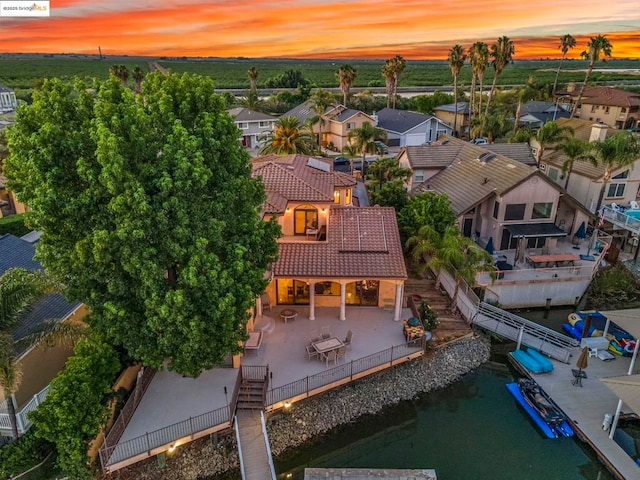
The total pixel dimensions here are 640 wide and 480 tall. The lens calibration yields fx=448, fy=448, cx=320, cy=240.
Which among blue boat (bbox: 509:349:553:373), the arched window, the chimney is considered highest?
the chimney

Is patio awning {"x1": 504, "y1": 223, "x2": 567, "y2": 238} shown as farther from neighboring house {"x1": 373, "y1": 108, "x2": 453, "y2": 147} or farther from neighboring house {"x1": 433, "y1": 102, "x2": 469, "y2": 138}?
neighboring house {"x1": 433, "y1": 102, "x2": 469, "y2": 138}

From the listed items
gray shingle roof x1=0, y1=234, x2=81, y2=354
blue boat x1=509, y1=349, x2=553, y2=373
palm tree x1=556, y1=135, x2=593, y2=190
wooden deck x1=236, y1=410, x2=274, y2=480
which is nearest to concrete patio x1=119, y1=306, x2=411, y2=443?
wooden deck x1=236, y1=410, x2=274, y2=480

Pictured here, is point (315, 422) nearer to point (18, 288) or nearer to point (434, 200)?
point (18, 288)

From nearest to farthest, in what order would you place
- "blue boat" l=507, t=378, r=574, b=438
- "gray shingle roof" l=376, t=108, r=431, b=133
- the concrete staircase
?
1. "blue boat" l=507, t=378, r=574, b=438
2. the concrete staircase
3. "gray shingle roof" l=376, t=108, r=431, b=133

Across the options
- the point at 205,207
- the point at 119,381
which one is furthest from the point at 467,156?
the point at 119,381

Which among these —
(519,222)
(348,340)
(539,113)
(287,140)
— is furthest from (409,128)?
(348,340)

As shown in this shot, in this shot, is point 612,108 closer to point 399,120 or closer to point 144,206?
point 399,120
